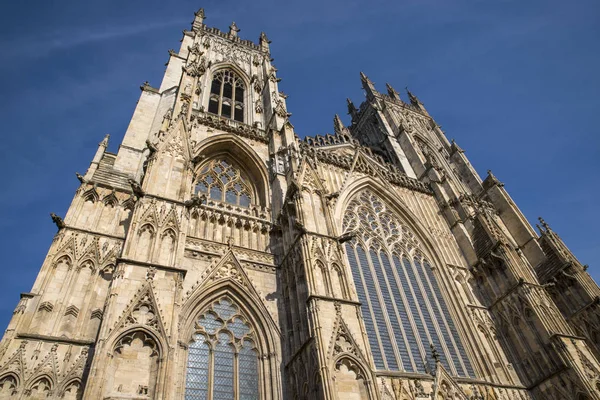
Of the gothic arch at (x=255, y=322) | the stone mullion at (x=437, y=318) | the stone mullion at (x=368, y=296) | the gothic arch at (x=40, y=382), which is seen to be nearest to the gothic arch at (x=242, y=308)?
the gothic arch at (x=255, y=322)

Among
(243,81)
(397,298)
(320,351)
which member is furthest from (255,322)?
(243,81)

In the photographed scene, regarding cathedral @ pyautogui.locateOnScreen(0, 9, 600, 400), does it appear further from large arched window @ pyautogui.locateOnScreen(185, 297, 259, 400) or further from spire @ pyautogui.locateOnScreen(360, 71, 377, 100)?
spire @ pyautogui.locateOnScreen(360, 71, 377, 100)

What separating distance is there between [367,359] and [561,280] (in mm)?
13202

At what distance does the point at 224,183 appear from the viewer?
17.2 meters

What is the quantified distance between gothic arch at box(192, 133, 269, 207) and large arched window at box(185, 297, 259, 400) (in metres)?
6.14

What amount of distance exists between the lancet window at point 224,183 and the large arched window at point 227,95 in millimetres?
4637

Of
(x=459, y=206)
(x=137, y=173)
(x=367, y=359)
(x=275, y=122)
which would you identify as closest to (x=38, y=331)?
(x=137, y=173)

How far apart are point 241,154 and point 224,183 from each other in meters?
1.95

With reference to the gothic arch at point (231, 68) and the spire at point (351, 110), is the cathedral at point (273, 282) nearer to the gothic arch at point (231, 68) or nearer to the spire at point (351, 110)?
the gothic arch at point (231, 68)

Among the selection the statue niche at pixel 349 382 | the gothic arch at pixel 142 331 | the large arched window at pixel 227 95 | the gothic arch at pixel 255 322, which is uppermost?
the large arched window at pixel 227 95

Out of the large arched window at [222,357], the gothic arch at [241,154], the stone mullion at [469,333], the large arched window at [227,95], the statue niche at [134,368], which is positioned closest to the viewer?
the statue niche at [134,368]

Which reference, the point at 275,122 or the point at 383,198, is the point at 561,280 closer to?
the point at 383,198

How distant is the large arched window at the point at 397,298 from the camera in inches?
550

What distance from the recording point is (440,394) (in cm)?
1212
